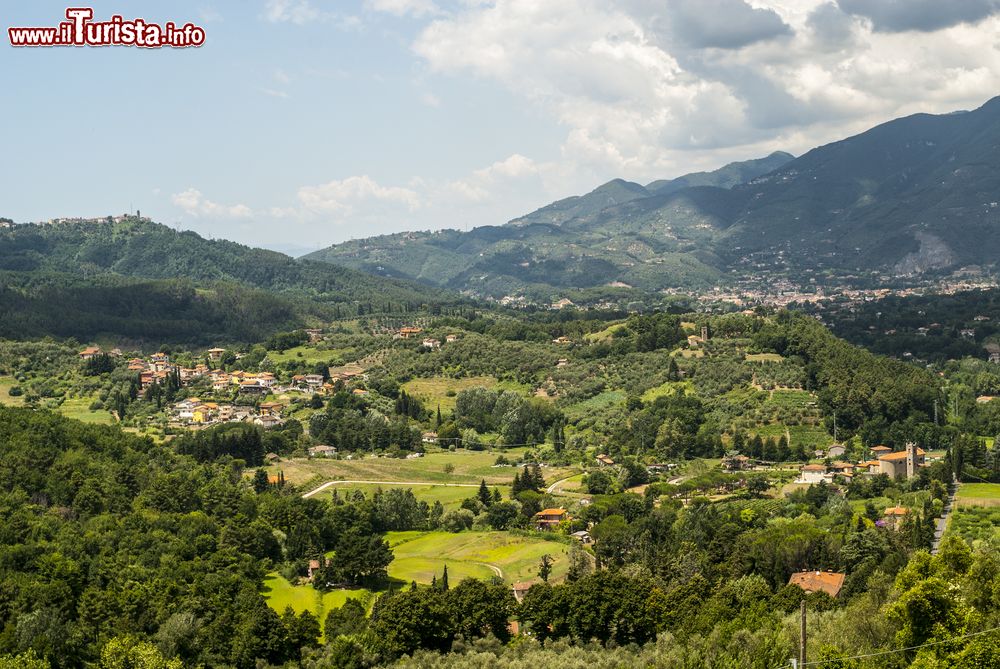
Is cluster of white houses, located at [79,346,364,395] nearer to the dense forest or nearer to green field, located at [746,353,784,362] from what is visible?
green field, located at [746,353,784,362]

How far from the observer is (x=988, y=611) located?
94.3 ft

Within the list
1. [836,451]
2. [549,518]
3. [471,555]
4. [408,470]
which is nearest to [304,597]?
[471,555]

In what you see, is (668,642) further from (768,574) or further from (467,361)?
(467,361)

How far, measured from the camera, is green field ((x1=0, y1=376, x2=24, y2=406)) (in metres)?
85.8

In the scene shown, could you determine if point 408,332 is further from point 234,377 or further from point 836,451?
point 836,451

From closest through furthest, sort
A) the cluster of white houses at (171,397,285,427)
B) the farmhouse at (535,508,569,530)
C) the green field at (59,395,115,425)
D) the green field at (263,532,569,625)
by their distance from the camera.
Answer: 1. the green field at (263,532,569,625)
2. the farmhouse at (535,508,569,530)
3. the green field at (59,395,115,425)
4. the cluster of white houses at (171,397,285,427)

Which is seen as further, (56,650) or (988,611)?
(56,650)

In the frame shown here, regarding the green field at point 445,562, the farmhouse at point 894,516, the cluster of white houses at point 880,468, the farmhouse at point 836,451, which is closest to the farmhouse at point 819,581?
the farmhouse at point 894,516

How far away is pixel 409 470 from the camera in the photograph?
2682 inches

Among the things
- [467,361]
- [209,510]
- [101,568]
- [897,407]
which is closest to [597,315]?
[467,361]

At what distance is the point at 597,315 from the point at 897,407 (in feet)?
234

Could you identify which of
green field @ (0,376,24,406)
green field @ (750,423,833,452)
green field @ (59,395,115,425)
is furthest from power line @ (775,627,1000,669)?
green field @ (0,376,24,406)

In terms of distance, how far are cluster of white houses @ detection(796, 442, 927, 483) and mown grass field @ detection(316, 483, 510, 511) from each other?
17652mm

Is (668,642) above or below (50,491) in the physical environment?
below
